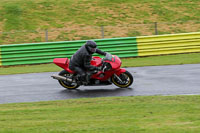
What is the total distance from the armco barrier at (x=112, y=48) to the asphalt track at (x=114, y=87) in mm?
3590

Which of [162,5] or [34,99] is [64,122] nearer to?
[34,99]

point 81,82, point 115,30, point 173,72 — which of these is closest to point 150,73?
→ point 173,72

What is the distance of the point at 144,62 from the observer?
51.0ft

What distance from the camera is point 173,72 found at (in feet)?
41.2

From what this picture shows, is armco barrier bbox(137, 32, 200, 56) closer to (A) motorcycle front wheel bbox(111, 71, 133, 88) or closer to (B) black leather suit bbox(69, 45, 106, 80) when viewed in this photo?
(A) motorcycle front wheel bbox(111, 71, 133, 88)

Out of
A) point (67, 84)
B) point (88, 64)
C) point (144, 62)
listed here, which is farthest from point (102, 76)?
point (144, 62)

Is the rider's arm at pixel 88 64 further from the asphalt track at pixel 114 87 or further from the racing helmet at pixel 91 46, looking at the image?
the asphalt track at pixel 114 87

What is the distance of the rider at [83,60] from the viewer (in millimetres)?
9900

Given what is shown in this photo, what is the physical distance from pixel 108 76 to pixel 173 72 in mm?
3170

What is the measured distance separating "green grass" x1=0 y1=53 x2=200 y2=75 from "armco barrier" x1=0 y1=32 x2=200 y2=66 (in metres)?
0.41

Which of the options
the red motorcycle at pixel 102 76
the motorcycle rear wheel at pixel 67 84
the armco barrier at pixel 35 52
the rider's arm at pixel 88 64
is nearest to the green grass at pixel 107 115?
the rider's arm at pixel 88 64

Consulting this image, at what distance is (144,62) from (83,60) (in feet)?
19.5

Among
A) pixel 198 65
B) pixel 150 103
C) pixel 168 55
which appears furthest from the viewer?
pixel 168 55

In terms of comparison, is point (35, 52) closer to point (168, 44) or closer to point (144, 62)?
point (144, 62)
